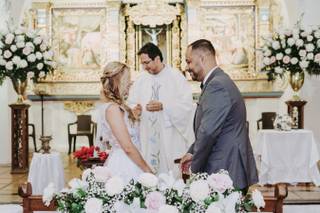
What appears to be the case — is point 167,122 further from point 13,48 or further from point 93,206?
point 93,206

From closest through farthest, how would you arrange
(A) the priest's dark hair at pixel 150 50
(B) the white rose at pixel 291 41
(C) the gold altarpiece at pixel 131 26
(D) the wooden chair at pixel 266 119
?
(A) the priest's dark hair at pixel 150 50
(B) the white rose at pixel 291 41
(D) the wooden chair at pixel 266 119
(C) the gold altarpiece at pixel 131 26

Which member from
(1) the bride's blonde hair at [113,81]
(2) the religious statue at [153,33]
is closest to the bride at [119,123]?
(1) the bride's blonde hair at [113,81]

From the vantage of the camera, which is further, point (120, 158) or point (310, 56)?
point (310, 56)

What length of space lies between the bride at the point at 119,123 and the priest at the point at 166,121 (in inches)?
82.8

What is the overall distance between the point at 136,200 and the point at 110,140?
5.98ft

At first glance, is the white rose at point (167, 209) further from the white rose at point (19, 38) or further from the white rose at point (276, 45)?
the white rose at point (19, 38)

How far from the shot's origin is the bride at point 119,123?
3654 millimetres

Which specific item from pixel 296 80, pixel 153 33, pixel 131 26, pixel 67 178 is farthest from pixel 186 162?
pixel 153 33

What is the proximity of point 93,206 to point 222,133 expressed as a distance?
136 cm

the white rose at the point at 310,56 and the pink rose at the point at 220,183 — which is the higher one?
the white rose at the point at 310,56

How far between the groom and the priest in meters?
2.67

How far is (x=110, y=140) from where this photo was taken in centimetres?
394

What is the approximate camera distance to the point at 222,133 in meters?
3.27

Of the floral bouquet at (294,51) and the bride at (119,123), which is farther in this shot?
the floral bouquet at (294,51)
